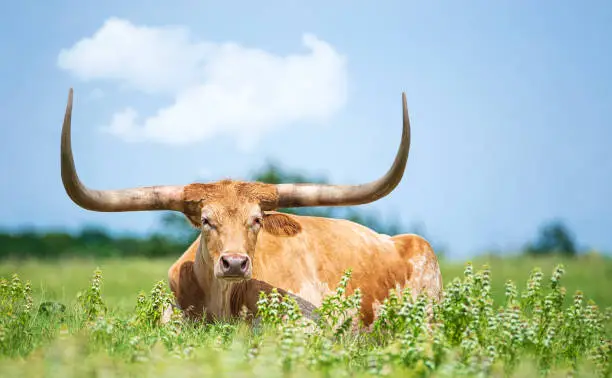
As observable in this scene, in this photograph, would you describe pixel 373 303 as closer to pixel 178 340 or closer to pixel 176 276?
pixel 176 276

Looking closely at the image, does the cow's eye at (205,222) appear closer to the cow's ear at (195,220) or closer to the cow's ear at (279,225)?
the cow's ear at (195,220)

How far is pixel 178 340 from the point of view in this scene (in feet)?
21.4

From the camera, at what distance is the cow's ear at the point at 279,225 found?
8398mm

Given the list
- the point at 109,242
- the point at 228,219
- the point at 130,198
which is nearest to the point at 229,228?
the point at 228,219

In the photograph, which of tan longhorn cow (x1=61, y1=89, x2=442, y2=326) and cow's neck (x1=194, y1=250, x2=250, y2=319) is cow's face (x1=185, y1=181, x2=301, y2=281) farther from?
cow's neck (x1=194, y1=250, x2=250, y2=319)

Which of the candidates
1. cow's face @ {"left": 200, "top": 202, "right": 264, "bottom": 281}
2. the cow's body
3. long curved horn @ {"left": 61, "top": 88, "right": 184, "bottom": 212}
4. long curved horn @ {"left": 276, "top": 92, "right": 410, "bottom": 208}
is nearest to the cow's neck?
the cow's body

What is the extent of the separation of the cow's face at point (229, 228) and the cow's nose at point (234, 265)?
0.09 metres

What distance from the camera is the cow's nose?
688cm

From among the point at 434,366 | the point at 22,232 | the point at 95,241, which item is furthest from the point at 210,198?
the point at 95,241

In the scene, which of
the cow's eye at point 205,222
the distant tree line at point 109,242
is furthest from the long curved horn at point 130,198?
the distant tree line at point 109,242

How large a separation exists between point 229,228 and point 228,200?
1.15ft

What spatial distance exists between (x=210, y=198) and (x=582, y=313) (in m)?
4.28

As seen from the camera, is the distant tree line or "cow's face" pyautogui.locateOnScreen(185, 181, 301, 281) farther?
the distant tree line

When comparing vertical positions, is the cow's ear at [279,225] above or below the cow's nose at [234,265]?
above
